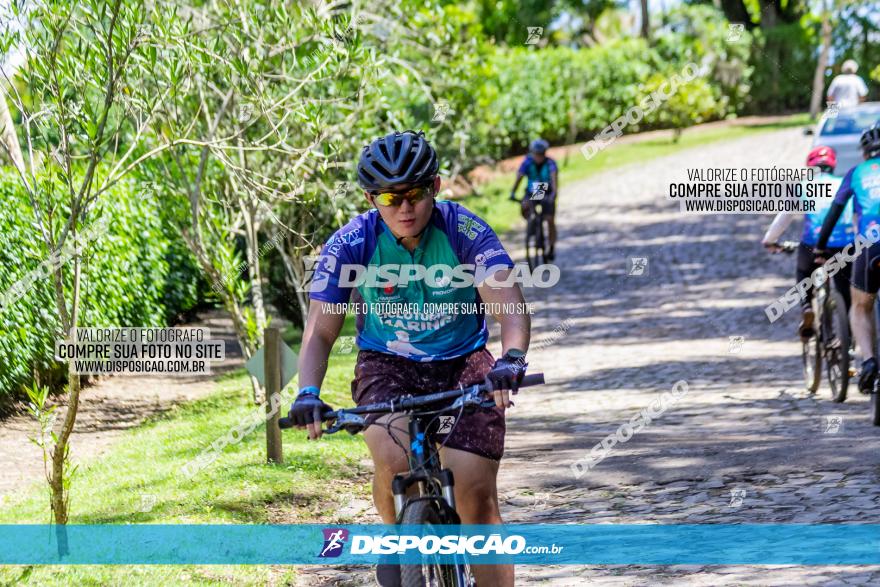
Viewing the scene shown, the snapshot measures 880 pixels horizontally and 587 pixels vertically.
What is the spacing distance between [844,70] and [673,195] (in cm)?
588

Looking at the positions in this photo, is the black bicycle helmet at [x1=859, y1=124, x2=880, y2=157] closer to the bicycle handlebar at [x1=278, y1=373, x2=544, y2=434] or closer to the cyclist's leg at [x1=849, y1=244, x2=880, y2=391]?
the cyclist's leg at [x1=849, y1=244, x2=880, y2=391]

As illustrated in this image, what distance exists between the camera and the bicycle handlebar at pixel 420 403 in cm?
437

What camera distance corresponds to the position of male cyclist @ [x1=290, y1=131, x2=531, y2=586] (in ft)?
15.3

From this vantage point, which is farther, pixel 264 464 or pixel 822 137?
pixel 822 137

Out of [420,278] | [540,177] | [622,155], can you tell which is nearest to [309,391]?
[420,278]

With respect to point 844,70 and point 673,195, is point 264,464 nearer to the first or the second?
point 844,70

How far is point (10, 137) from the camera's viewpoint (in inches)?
304

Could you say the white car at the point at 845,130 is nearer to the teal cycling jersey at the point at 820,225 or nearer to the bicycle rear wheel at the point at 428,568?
the teal cycling jersey at the point at 820,225

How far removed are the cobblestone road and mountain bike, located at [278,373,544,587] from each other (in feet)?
7.38

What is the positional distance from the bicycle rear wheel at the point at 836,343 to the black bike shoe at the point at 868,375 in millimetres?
988

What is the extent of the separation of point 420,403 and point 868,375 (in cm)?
567

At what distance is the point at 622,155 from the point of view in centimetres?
3944

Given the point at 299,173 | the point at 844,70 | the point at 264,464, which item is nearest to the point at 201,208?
the point at 299,173

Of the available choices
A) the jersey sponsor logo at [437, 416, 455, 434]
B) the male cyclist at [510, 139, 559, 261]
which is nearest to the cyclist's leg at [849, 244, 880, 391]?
the jersey sponsor logo at [437, 416, 455, 434]
